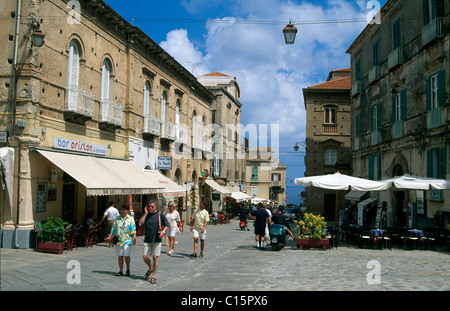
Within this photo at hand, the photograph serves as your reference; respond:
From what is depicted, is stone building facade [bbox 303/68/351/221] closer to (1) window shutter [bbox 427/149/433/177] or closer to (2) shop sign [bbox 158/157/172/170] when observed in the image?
(2) shop sign [bbox 158/157/172/170]

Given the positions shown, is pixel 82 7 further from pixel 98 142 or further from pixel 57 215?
pixel 57 215

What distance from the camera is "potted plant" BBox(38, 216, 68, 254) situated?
1270 centimetres

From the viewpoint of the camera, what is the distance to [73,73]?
53.0 feet

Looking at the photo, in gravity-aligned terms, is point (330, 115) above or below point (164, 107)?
above

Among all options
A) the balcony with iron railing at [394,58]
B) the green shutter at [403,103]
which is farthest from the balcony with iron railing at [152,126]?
the balcony with iron railing at [394,58]

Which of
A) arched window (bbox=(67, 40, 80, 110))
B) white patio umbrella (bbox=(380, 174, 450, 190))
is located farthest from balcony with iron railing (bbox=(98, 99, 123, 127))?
white patio umbrella (bbox=(380, 174, 450, 190))

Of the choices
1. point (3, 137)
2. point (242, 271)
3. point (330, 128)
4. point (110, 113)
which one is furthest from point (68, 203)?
point (330, 128)

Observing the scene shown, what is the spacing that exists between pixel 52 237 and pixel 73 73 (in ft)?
21.1

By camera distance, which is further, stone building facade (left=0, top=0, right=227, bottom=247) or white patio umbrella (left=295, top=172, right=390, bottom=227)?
white patio umbrella (left=295, top=172, right=390, bottom=227)

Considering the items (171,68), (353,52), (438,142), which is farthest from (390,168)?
(171,68)

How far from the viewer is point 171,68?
87.7 feet

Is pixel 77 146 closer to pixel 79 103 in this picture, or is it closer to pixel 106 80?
pixel 79 103

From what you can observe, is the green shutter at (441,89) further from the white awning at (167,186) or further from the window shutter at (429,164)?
the white awning at (167,186)

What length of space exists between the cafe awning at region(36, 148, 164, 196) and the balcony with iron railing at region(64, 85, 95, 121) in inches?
58.2
